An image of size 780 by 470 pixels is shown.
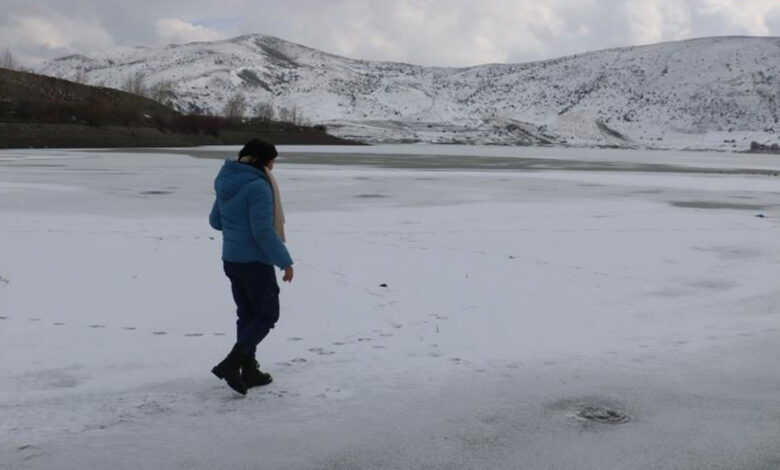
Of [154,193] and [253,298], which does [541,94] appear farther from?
[253,298]

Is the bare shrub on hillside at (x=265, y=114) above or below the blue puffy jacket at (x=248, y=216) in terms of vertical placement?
above

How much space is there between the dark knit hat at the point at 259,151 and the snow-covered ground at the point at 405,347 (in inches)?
59.0

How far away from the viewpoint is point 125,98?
75500 millimetres

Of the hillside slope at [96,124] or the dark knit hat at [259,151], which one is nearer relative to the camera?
the dark knit hat at [259,151]

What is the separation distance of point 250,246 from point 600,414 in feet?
7.71

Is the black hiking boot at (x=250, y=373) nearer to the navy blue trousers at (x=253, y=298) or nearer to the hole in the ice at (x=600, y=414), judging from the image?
the navy blue trousers at (x=253, y=298)

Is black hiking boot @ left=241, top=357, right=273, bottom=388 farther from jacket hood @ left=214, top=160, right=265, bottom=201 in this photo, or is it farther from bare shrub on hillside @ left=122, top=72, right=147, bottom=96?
bare shrub on hillside @ left=122, top=72, right=147, bottom=96

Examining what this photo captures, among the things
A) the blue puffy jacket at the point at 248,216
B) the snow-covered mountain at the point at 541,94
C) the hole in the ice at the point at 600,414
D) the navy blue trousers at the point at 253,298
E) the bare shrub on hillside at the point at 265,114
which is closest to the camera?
the hole in the ice at the point at 600,414

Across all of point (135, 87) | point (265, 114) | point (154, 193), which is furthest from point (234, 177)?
point (135, 87)

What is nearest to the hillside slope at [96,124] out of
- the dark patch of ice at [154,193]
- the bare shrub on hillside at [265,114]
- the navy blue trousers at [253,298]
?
the bare shrub on hillside at [265,114]

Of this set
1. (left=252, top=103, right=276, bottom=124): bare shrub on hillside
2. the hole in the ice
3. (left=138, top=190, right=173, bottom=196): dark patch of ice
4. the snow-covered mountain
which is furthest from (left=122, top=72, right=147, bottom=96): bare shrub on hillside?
the hole in the ice

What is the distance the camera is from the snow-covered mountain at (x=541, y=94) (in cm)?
12712

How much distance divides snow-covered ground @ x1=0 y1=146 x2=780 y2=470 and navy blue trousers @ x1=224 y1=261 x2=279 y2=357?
1.26 ft

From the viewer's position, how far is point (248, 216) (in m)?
4.91
